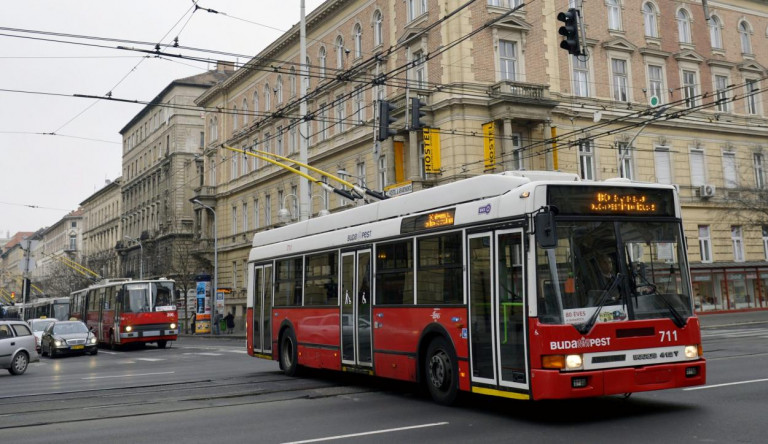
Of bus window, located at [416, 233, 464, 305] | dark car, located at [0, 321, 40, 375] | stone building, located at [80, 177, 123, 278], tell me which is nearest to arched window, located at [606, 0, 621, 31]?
dark car, located at [0, 321, 40, 375]

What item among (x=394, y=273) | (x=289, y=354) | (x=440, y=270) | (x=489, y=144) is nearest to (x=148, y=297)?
(x=489, y=144)

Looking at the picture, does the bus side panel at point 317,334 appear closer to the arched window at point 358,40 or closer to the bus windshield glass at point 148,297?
the bus windshield glass at point 148,297

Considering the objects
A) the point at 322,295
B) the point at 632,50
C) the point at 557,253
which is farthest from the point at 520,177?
the point at 632,50

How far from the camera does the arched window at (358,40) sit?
138 ft

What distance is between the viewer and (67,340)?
2994cm

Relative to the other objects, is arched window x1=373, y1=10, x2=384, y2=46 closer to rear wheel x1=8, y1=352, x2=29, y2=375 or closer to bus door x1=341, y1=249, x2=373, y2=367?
rear wheel x1=8, y1=352, x2=29, y2=375

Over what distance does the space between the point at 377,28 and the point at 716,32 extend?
19.7 m

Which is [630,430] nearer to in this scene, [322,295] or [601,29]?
[322,295]

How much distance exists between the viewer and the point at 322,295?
46.6ft

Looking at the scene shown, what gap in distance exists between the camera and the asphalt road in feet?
27.3

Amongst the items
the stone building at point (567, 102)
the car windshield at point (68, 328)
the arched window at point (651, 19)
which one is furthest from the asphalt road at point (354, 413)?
the arched window at point (651, 19)

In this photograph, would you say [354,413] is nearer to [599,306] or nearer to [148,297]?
[599,306]

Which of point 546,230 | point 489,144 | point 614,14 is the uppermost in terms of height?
point 614,14

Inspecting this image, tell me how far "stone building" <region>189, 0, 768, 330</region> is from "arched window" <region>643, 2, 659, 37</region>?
72mm
